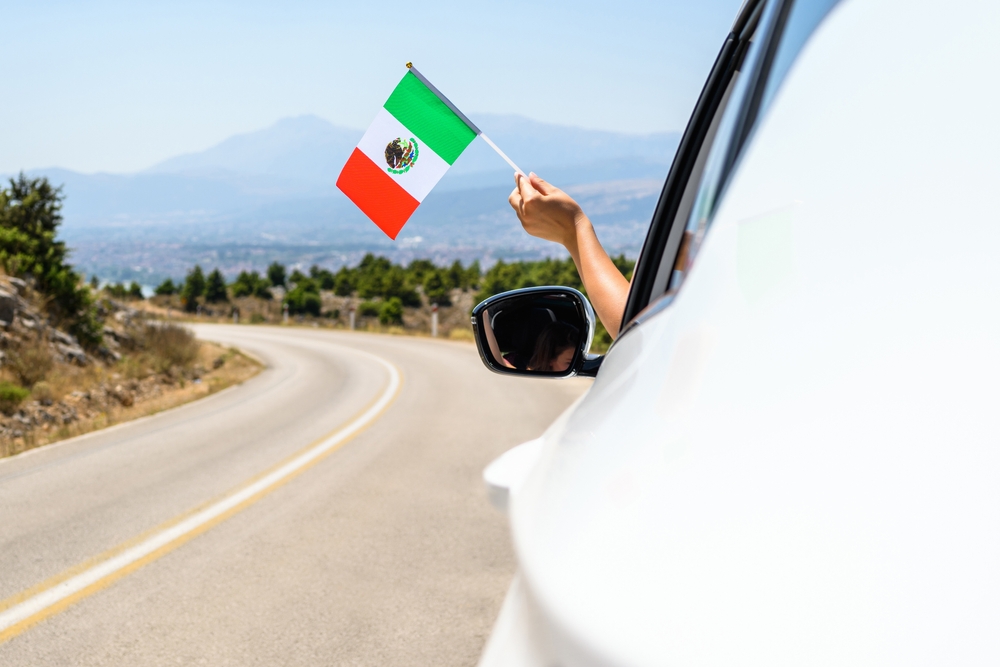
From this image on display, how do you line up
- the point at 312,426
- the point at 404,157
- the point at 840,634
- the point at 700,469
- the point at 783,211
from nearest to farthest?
the point at 840,634 < the point at 700,469 < the point at 783,211 < the point at 404,157 < the point at 312,426

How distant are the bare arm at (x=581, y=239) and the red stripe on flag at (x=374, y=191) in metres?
1.34

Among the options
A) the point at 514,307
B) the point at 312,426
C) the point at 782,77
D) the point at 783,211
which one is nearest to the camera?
the point at 783,211

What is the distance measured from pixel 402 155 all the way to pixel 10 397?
1003 cm

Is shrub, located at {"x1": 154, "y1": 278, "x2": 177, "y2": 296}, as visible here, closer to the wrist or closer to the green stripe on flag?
the green stripe on flag

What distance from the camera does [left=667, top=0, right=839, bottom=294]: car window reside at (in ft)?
4.25

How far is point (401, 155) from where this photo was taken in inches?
152

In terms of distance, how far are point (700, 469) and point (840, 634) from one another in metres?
0.20

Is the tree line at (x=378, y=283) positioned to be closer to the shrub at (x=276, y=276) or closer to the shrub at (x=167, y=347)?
the shrub at (x=276, y=276)

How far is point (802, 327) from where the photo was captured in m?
0.85

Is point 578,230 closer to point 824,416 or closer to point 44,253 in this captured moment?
point 824,416

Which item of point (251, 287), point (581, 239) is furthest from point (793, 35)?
point (251, 287)

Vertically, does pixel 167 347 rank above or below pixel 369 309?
above

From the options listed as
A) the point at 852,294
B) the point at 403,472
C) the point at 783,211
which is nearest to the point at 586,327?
the point at 783,211

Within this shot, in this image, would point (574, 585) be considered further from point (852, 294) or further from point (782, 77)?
Answer: point (782, 77)
